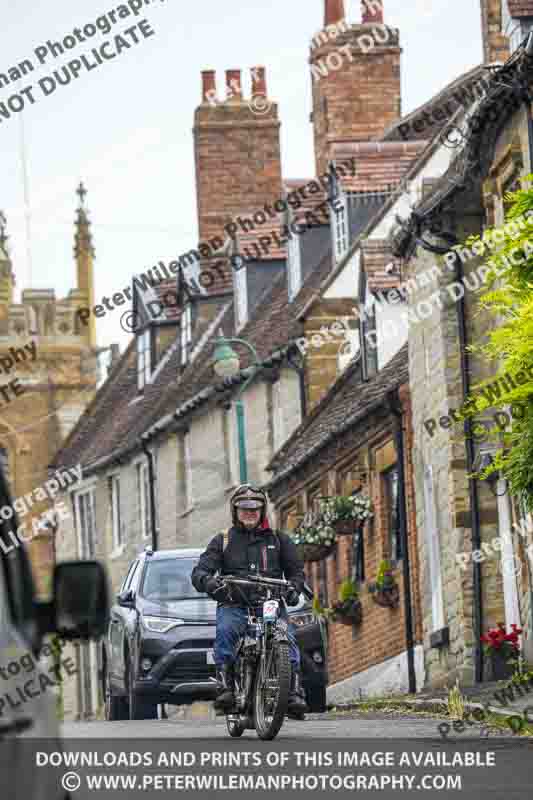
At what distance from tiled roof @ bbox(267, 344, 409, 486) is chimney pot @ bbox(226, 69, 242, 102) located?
12539mm

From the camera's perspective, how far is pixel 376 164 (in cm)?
3775

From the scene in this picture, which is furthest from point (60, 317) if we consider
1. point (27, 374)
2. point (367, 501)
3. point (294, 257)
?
point (367, 501)

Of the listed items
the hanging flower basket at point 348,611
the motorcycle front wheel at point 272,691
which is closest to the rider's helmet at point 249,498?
the motorcycle front wheel at point 272,691

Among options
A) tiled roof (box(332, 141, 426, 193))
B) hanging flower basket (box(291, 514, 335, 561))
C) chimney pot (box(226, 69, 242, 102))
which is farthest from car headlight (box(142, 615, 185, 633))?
chimney pot (box(226, 69, 242, 102))

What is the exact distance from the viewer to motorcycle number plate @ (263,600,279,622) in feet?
48.5

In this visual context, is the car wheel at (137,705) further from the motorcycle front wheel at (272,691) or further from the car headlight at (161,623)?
the motorcycle front wheel at (272,691)

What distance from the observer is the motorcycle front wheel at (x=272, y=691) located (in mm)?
14320

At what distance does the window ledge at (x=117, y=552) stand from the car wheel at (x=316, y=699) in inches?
1186

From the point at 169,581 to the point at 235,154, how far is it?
2878 centimetres

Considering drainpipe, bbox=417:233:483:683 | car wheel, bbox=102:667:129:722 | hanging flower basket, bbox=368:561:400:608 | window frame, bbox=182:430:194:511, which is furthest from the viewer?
window frame, bbox=182:430:194:511
